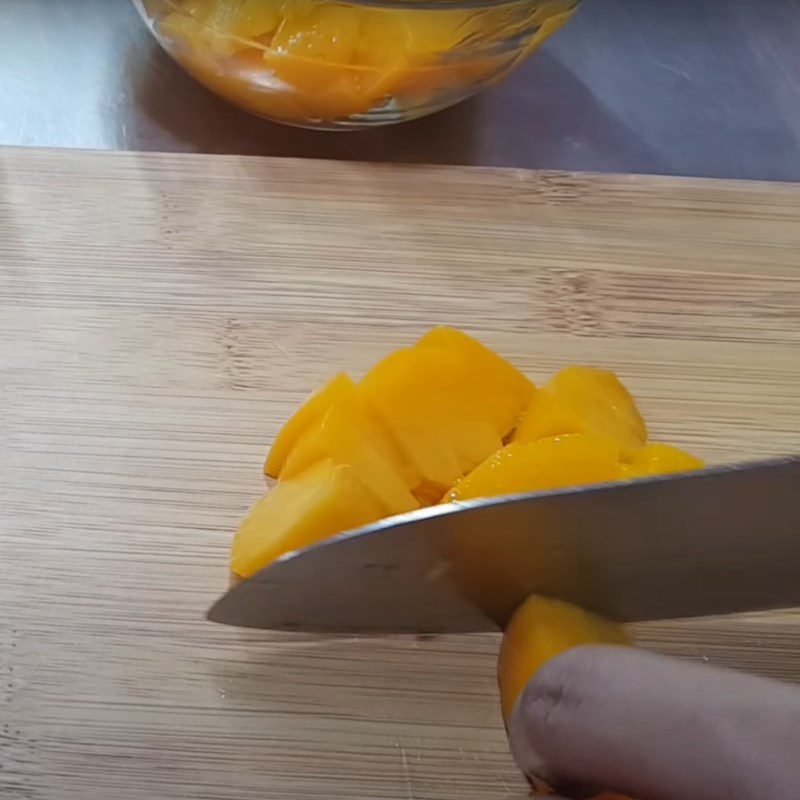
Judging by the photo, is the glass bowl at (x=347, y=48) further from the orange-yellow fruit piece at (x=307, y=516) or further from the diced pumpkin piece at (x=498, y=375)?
the orange-yellow fruit piece at (x=307, y=516)

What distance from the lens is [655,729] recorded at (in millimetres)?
667

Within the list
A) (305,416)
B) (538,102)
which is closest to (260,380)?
(305,416)

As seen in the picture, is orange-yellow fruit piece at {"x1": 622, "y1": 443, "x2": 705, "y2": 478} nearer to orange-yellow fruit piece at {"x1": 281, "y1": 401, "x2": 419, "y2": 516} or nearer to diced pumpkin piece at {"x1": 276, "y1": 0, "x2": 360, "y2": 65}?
orange-yellow fruit piece at {"x1": 281, "y1": 401, "x2": 419, "y2": 516}

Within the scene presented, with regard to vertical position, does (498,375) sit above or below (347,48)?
below

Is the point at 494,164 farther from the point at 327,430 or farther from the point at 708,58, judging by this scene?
the point at 327,430

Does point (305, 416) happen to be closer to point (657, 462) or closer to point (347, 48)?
point (657, 462)

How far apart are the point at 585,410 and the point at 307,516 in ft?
0.98

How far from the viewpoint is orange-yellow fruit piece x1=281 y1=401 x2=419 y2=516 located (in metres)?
0.92

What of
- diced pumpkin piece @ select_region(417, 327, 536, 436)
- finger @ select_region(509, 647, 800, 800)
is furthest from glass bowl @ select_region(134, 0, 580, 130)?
finger @ select_region(509, 647, 800, 800)

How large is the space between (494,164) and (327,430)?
661 millimetres

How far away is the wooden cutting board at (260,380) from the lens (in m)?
0.86

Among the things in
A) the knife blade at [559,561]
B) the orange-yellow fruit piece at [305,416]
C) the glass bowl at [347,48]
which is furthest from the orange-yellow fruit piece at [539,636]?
the glass bowl at [347,48]

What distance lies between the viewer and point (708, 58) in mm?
1720

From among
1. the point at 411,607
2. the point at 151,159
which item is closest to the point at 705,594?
the point at 411,607
